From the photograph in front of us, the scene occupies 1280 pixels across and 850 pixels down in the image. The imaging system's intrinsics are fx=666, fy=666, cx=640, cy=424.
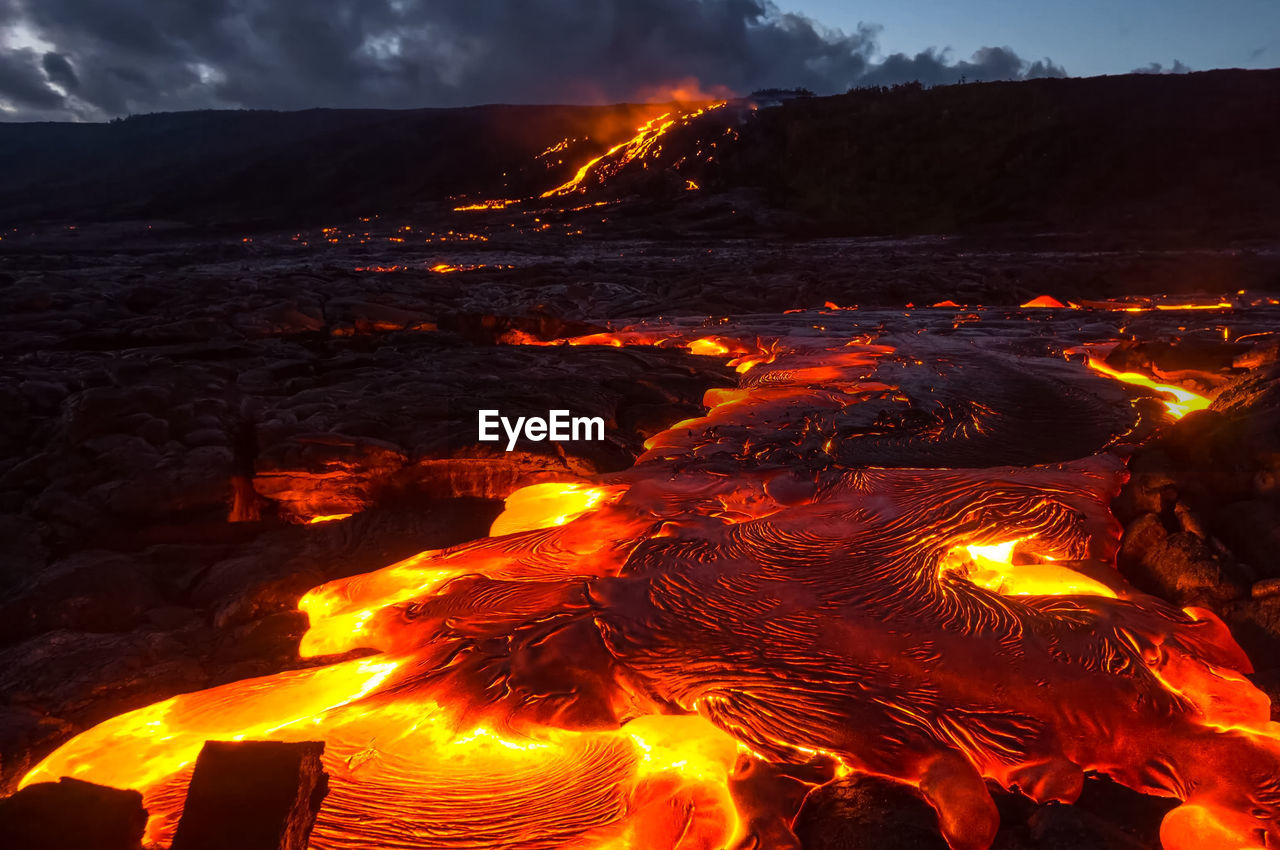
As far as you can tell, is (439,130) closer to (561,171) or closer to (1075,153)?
(561,171)

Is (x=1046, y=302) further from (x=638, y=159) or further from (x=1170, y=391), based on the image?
(x=638, y=159)

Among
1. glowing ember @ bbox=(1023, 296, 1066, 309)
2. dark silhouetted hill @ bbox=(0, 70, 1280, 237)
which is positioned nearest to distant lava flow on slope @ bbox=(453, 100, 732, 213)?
dark silhouetted hill @ bbox=(0, 70, 1280, 237)

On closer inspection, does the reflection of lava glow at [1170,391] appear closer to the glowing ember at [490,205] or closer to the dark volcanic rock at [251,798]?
the dark volcanic rock at [251,798]

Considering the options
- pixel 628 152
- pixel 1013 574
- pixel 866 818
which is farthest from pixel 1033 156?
pixel 866 818

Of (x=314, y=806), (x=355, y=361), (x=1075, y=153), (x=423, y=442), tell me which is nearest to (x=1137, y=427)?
(x=423, y=442)

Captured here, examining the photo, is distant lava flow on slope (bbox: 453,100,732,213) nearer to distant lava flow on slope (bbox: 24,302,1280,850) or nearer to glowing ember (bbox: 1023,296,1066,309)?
glowing ember (bbox: 1023,296,1066,309)
